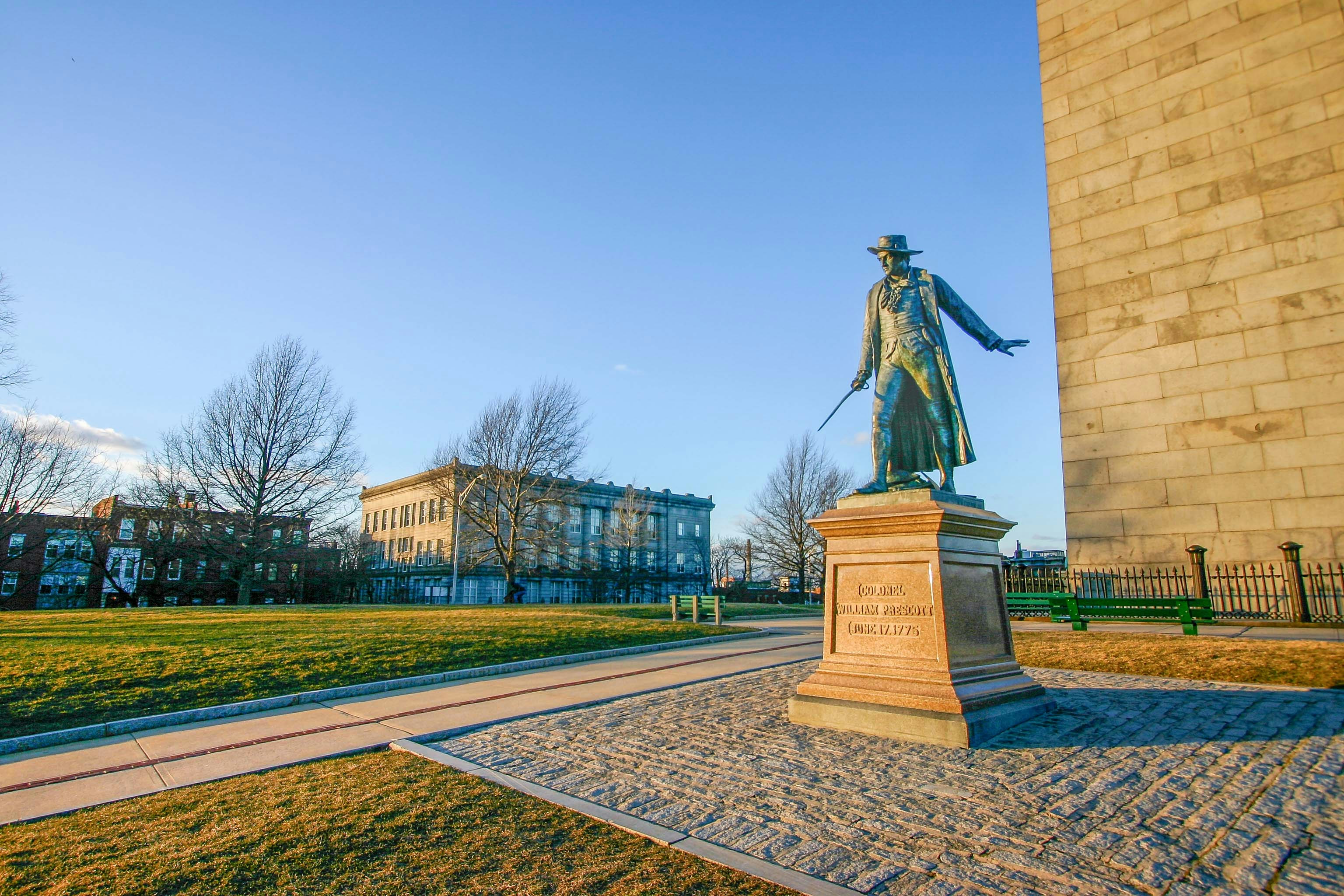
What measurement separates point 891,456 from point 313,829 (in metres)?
6.26

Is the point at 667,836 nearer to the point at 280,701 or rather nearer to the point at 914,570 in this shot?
the point at 914,570

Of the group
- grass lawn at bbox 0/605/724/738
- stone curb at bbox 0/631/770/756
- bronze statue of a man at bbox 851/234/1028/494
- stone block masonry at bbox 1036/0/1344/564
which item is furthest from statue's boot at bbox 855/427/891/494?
stone block masonry at bbox 1036/0/1344/564

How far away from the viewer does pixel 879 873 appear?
3518 mm

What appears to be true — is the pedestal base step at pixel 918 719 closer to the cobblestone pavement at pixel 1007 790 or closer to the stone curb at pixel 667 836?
the cobblestone pavement at pixel 1007 790

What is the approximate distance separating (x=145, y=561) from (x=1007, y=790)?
67427 millimetres

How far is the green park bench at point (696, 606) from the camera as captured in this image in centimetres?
2075

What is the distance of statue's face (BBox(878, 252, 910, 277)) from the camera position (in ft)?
27.1

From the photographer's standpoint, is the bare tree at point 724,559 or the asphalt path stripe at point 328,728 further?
the bare tree at point 724,559

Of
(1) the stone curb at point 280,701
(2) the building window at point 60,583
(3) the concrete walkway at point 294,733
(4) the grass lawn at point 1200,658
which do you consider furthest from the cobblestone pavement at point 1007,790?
(2) the building window at point 60,583

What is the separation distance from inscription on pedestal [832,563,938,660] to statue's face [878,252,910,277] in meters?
3.46

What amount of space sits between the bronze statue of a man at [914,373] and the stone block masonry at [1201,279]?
37.2ft

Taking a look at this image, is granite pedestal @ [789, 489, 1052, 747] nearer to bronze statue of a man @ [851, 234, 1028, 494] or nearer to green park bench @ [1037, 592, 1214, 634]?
bronze statue of a man @ [851, 234, 1028, 494]

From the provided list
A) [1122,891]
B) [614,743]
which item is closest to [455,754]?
[614,743]

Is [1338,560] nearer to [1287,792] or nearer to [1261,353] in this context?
[1261,353]
